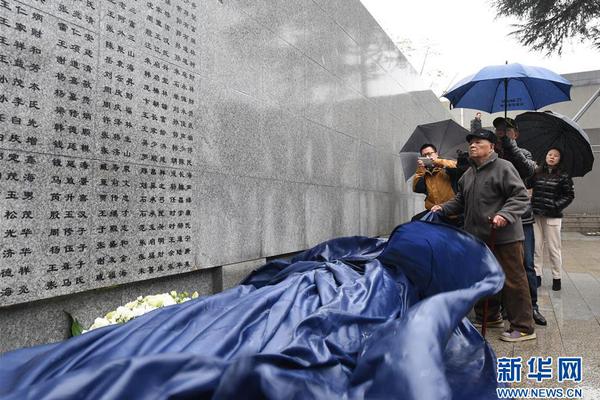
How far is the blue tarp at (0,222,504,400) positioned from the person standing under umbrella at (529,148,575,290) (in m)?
3.34

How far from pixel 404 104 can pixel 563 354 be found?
7.44m


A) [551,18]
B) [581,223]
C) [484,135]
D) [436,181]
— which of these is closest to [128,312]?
[484,135]

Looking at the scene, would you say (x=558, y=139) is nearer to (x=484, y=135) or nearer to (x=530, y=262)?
(x=530, y=262)

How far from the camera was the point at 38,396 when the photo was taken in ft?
4.25

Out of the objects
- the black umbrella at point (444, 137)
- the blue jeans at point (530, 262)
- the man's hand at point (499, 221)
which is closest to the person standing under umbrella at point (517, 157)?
the blue jeans at point (530, 262)

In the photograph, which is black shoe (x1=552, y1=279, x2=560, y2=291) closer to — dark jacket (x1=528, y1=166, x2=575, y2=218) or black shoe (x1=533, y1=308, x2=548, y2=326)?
dark jacket (x1=528, y1=166, x2=575, y2=218)

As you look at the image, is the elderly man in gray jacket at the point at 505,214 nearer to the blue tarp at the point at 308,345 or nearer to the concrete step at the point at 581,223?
the blue tarp at the point at 308,345

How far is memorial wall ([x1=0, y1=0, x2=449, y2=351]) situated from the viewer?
250 centimetres

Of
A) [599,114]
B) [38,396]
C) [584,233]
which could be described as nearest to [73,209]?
[38,396]

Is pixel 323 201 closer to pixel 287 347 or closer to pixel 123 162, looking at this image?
pixel 123 162

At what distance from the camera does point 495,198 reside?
3914 millimetres

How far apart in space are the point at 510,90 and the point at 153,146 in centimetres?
459

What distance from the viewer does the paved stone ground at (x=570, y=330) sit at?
307cm

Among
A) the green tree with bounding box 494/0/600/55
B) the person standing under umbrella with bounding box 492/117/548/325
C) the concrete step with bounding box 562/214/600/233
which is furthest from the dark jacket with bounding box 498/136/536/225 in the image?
the concrete step with bounding box 562/214/600/233
